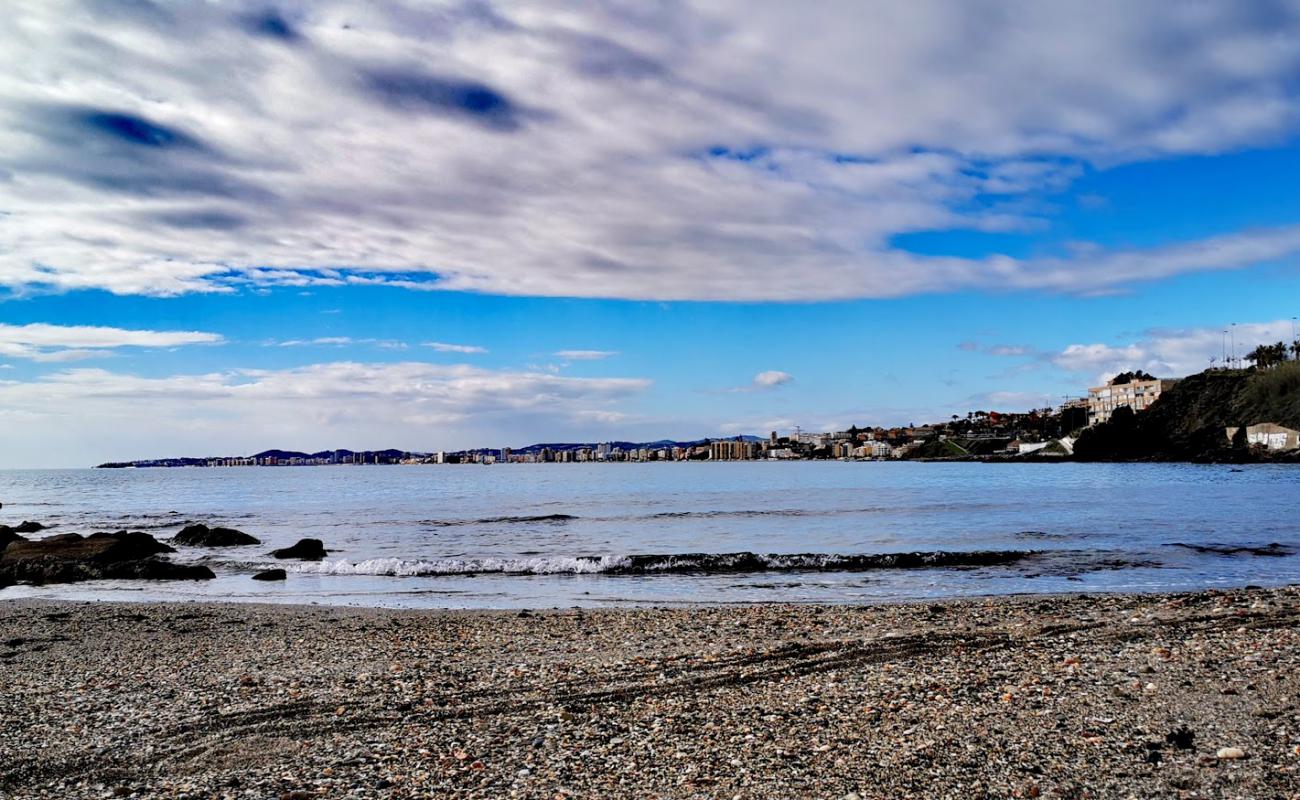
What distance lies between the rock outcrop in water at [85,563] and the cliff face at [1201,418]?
538 feet

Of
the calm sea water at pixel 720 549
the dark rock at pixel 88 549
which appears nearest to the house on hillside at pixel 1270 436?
the calm sea water at pixel 720 549

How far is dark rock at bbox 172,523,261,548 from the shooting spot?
34844 millimetres

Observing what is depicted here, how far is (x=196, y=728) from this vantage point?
8.56 m

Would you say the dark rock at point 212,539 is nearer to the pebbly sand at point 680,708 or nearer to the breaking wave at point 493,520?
the breaking wave at point 493,520

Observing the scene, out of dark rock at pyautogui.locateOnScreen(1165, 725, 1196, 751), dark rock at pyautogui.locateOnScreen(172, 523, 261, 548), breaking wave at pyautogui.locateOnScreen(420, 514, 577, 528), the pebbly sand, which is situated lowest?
breaking wave at pyautogui.locateOnScreen(420, 514, 577, 528)

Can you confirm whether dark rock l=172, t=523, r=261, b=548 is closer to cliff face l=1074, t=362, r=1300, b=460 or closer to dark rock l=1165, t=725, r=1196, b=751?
dark rock l=1165, t=725, r=1196, b=751

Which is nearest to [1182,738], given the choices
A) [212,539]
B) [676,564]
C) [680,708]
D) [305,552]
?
[680,708]

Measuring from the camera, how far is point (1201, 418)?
166m

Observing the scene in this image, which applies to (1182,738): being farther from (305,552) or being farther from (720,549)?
(305,552)

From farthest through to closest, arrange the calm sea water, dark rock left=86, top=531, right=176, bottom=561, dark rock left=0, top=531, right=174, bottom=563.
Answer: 1. dark rock left=86, top=531, right=176, bottom=561
2. dark rock left=0, top=531, right=174, bottom=563
3. the calm sea water

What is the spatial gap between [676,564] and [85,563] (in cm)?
1803

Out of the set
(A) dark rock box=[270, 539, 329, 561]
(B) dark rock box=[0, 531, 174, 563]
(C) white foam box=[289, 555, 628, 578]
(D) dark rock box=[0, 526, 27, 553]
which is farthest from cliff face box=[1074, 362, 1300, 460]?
(D) dark rock box=[0, 526, 27, 553]

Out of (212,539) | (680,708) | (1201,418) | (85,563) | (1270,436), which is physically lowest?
(212,539)

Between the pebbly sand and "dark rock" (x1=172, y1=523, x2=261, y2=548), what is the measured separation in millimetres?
21492
